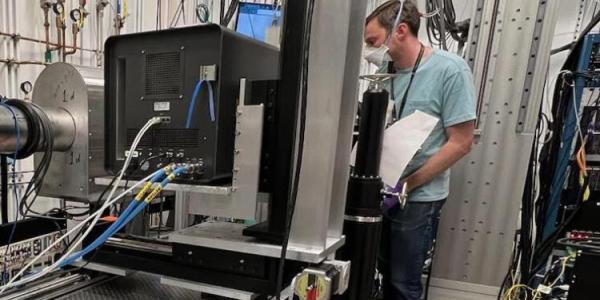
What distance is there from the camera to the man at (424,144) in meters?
1.20

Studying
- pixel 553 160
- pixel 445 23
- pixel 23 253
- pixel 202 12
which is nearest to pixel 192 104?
pixel 23 253

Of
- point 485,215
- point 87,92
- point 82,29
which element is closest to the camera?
point 87,92

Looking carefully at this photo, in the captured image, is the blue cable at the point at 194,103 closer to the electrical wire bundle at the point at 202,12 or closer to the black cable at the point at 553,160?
the black cable at the point at 553,160

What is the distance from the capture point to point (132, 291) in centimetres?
98

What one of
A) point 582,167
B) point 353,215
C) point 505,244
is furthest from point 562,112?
point 353,215

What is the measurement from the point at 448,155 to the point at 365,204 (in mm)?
615

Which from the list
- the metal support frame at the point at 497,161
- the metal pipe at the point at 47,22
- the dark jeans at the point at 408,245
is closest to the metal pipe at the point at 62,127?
the dark jeans at the point at 408,245

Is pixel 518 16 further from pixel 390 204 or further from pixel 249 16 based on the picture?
pixel 249 16

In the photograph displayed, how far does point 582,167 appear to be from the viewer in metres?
1.75

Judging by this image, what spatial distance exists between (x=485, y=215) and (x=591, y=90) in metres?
0.89

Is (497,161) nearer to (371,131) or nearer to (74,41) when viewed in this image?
(371,131)

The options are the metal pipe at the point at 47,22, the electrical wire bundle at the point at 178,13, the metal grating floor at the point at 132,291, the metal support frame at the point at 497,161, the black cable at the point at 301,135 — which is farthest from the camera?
the electrical wire bundle at the point at 178,13

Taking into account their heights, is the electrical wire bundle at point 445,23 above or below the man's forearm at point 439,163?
above

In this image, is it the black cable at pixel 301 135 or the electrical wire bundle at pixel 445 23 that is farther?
the electrical wire bundle at pixel 445 23
